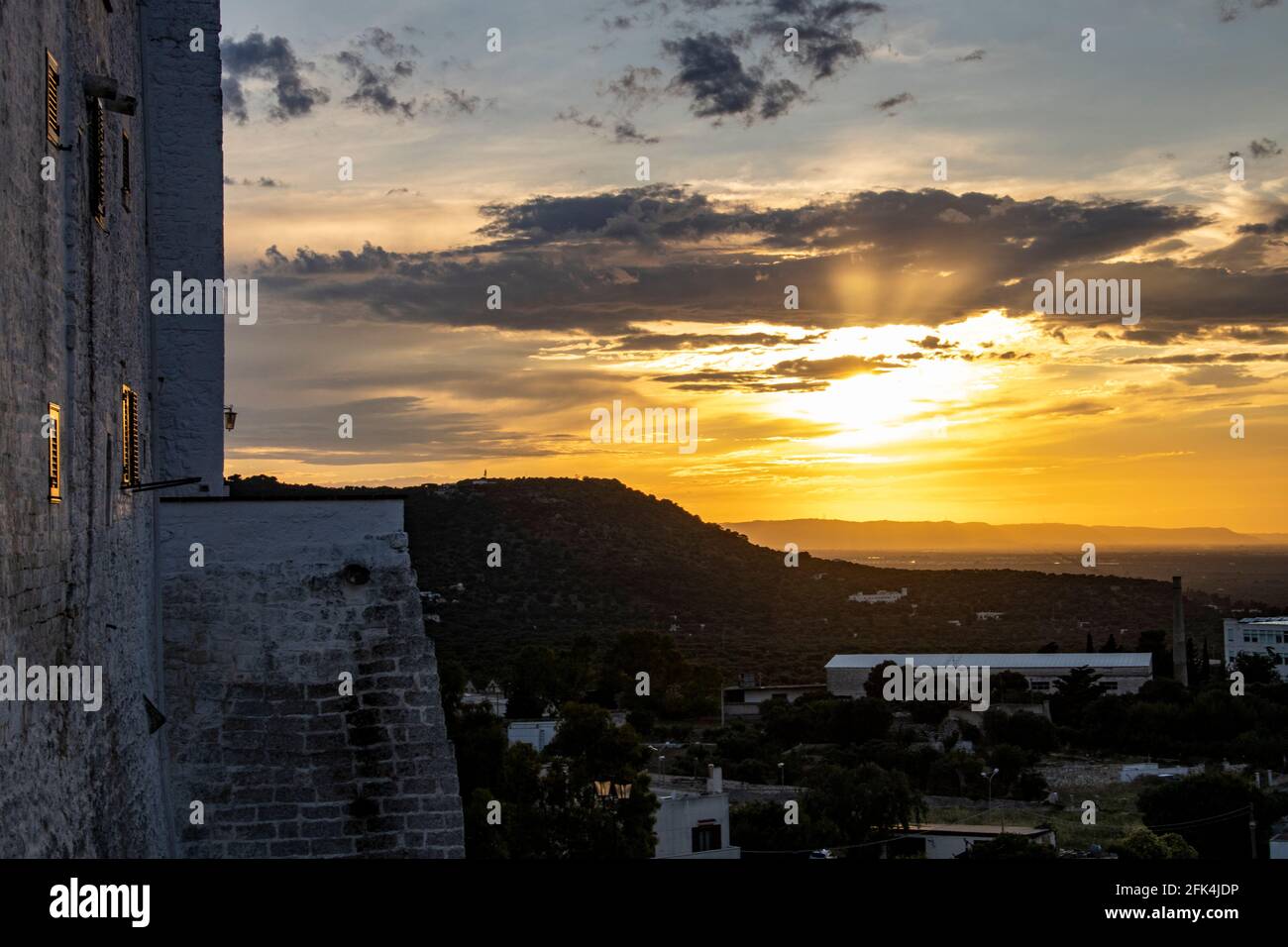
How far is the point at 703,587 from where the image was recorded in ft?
297

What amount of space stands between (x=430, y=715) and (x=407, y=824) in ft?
3.00

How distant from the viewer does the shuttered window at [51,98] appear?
8.77 meters

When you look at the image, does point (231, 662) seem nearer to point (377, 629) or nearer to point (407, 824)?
point (377, 629)

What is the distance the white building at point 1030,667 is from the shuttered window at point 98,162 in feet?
198

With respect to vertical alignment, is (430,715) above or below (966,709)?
above

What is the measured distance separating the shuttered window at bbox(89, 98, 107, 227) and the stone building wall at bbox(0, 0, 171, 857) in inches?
4.2

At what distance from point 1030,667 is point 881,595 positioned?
35374mm

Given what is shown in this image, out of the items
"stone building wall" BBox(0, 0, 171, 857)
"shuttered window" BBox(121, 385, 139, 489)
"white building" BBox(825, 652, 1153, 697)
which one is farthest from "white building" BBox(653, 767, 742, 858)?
"white building" BBox(825, 652, 1153, 697)

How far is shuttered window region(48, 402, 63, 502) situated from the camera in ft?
28.2

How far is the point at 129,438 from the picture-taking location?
37.5ft

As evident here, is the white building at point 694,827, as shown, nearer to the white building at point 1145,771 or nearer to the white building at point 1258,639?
the white building at point 1145,771

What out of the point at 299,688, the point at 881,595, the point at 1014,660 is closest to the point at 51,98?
the point at 299,688
